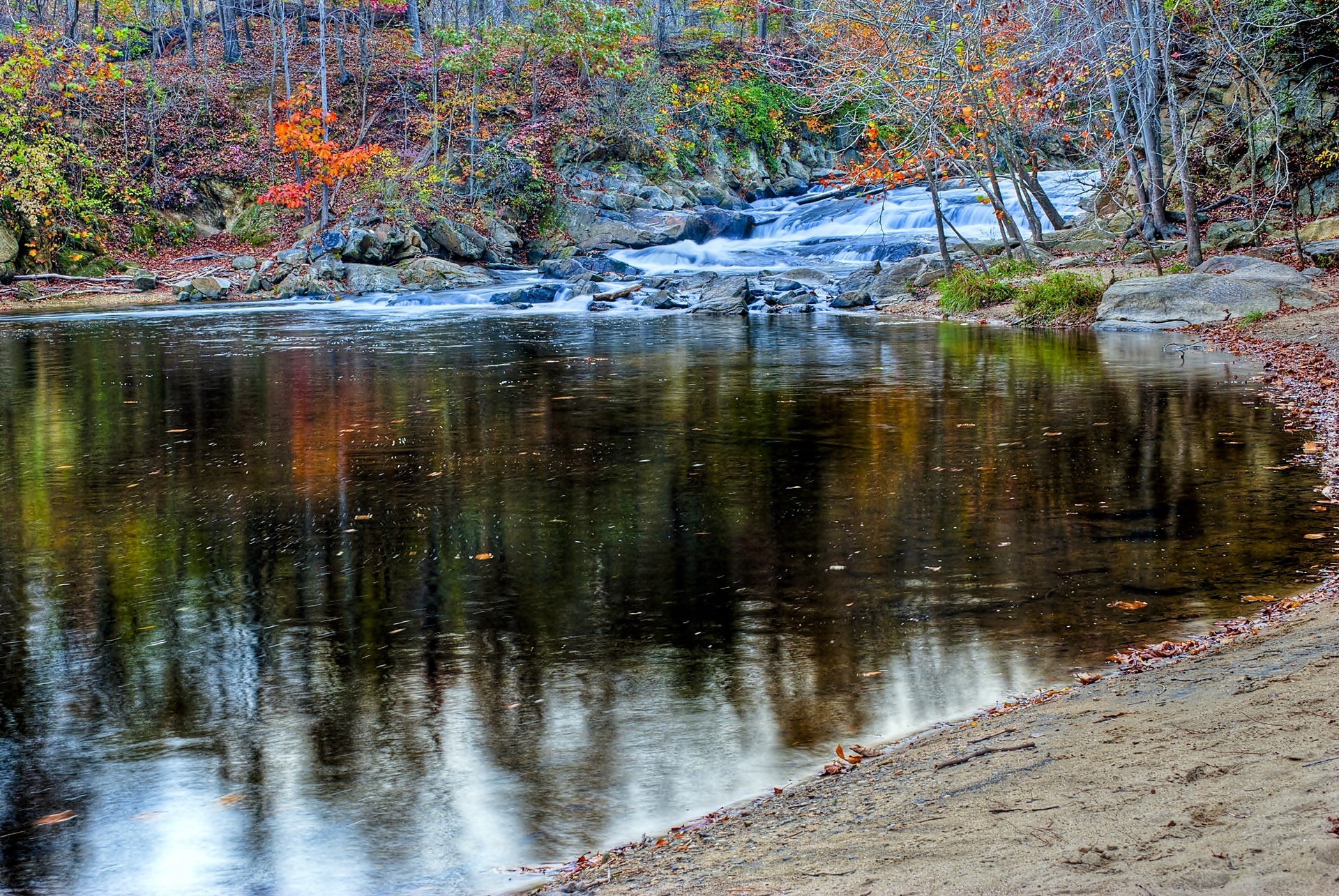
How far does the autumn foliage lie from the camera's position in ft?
105

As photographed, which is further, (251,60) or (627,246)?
(251,60)

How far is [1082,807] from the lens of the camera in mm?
2727

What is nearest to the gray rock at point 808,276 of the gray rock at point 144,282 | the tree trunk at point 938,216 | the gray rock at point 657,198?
the tree trunk at point 938,216

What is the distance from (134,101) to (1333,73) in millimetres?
33471

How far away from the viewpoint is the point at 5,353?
1769 cm

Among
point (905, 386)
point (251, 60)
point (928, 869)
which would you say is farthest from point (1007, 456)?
point (251, 60)

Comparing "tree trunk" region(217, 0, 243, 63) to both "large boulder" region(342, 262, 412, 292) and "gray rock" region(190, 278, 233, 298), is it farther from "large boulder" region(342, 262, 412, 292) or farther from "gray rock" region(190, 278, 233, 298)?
"large boulder" region(342, 262, 412, 292)

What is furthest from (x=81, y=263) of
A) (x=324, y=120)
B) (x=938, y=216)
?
(x=938, y=216)

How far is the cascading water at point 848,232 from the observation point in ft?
99.0

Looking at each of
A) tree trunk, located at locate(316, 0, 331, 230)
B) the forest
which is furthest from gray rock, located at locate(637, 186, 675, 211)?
tree trunk, located at locate(316, 0, 331, 230)

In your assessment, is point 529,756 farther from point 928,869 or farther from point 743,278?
point 743,278

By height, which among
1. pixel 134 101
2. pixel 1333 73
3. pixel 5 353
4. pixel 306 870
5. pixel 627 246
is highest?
pixel 134 101

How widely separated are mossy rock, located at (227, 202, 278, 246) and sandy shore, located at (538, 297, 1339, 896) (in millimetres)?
32770

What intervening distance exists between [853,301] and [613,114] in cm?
1954
